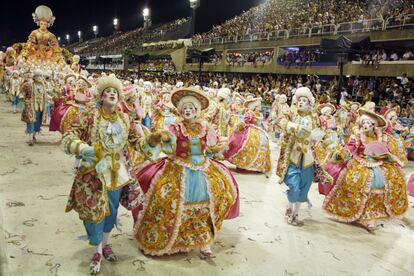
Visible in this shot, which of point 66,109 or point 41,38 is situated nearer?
point 66,109

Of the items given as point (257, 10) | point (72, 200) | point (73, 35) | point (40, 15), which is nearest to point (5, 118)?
point (40, 15)

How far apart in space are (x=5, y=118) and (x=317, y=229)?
35.7ft

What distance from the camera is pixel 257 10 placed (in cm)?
2895

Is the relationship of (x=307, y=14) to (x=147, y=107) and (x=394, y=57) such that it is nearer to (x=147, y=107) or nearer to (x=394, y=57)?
(x=394, y=57)

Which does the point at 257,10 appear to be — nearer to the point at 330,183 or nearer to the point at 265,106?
the point at 265,106

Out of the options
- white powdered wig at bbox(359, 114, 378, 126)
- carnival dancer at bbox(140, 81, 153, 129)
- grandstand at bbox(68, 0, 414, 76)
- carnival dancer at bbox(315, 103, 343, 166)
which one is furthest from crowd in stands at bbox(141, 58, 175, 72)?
white powdered wig at bbox(359, 114, 378, 126)

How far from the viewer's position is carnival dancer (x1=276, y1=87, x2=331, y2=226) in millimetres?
5000

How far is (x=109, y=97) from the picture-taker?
11.6 feet

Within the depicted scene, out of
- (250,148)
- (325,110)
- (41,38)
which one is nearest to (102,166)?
(250,148)

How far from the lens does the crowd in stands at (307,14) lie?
1694cm

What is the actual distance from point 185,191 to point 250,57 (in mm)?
21185

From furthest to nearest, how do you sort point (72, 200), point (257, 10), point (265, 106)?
point (257, 10) < point (265, 106) < point (72, 200)

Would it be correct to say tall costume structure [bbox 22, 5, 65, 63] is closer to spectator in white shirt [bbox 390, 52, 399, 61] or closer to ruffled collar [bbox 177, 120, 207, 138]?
ruffled collar [bbox 177, 120, 207, 138]

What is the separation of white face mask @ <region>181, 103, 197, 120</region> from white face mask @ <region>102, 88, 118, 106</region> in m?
0.77
